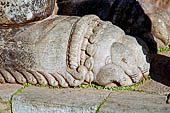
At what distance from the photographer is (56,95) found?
9.77 feet

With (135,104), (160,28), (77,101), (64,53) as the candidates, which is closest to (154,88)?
(135,104)

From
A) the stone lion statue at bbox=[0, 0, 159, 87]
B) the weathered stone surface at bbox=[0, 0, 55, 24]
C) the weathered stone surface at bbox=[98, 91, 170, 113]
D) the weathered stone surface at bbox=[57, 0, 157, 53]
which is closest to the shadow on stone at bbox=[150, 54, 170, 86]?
the stone lion statue at bbox=[0, 0, 159, 87]

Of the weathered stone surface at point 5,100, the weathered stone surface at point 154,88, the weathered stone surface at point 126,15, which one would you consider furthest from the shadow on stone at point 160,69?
the weathered stone surface at point 5,100

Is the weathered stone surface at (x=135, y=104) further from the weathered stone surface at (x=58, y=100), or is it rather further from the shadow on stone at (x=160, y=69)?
the shadow on stone at (x=160, y=69)

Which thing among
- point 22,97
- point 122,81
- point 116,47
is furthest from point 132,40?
point 22,97

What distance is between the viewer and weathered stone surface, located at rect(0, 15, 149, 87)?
310 cm

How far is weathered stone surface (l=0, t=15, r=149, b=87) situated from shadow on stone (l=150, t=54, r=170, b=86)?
0.20 meters

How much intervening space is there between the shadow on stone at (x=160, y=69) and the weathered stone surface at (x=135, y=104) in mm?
438

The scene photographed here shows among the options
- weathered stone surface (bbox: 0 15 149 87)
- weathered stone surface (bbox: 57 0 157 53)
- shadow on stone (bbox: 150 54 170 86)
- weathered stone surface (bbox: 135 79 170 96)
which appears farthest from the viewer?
weathered stone surface (bbox: 57 0 157 53)

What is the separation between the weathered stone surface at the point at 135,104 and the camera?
2.59 meters

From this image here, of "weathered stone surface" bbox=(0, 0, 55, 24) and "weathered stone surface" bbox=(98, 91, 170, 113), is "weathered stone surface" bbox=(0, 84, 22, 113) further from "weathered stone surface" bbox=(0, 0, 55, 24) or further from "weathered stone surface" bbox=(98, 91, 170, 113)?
"weathered stone surface" bbox=(98, 91, 170, 113)

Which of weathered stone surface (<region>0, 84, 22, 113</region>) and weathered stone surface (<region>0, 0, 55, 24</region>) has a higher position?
weathered stone surface (<region>0, 0, 55, 24</region>)

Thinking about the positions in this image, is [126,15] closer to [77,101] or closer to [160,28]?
[160,28]

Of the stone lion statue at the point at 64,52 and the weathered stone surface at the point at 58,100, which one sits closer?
the weathered stone surface at the point at 58,100
